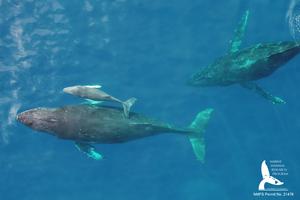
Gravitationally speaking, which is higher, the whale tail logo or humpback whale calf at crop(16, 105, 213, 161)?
humpback whale calf at crop(16, 105, 213, 161)

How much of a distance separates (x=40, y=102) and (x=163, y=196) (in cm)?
796

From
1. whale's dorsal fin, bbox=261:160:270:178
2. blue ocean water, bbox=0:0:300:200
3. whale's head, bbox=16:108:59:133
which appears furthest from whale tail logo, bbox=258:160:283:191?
whale's head, bbox=16:108:59:133

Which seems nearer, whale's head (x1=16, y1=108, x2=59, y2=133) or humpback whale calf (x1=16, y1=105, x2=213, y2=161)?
whale's head (x1=16, y1=108, x2=59, y2=133)

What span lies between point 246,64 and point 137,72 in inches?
212

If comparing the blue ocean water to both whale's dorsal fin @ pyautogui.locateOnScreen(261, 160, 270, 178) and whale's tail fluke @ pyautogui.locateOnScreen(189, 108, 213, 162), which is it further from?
whale's tail fluke @ pyautogui.locateOnScreen(189, 108, 213, 162)

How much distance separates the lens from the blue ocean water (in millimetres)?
20672

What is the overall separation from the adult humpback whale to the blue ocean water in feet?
4.72

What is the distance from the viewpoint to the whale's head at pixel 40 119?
15365mm

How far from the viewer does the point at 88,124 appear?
622 inches

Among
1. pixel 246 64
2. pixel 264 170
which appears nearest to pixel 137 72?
pixel 246 64

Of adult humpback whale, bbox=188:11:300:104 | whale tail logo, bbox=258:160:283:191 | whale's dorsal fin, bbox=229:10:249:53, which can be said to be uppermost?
whale's dorsal fin, bbox=229:10:249:53

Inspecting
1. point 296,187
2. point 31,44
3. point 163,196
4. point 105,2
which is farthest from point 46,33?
point 296,187

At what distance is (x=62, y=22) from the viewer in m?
20.8

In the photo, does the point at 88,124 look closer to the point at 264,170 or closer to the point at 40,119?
the point at 40,119
